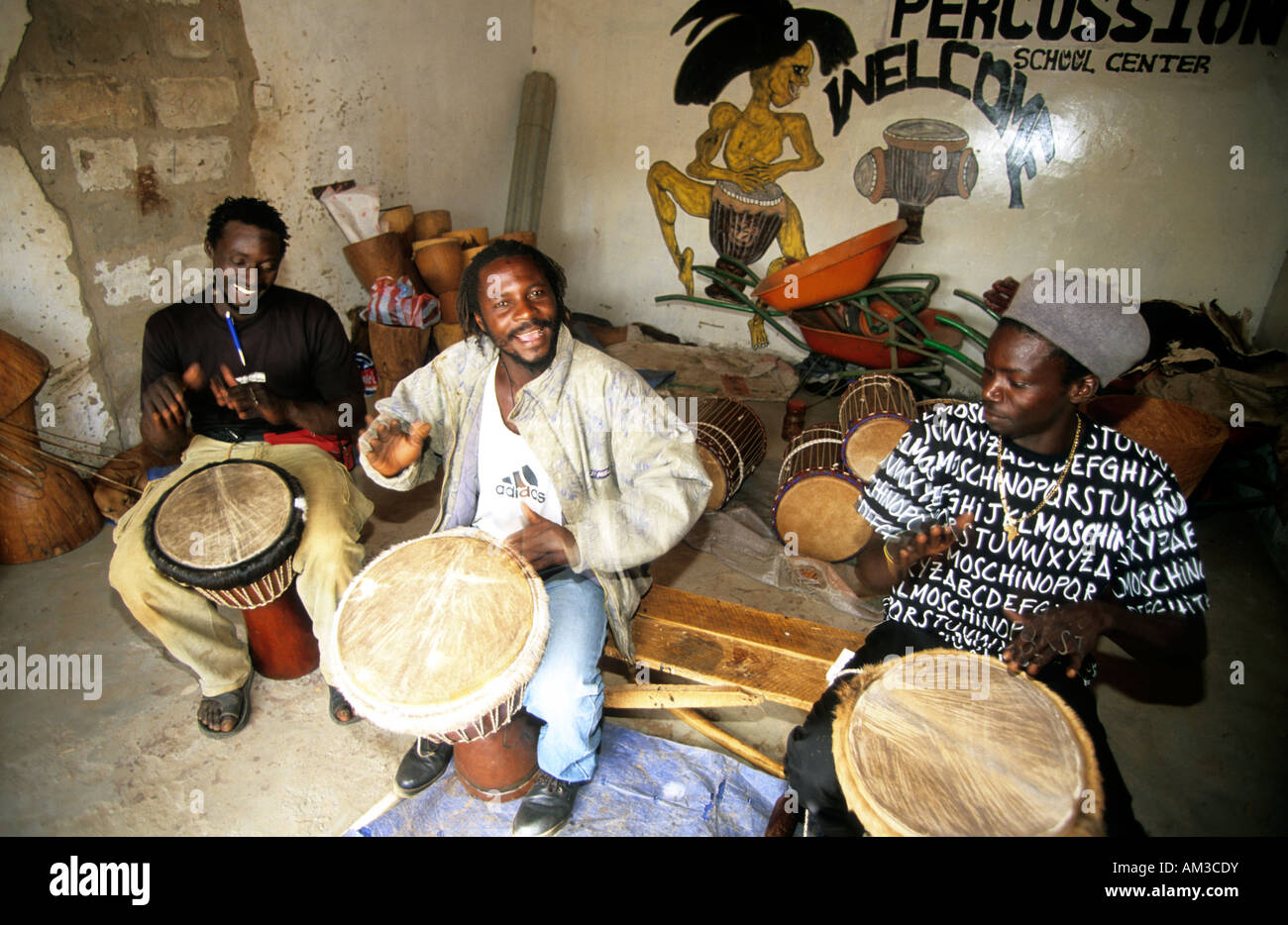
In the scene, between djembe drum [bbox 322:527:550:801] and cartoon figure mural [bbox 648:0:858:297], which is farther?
cartoon figure mural [bbox 648:0:858:297]

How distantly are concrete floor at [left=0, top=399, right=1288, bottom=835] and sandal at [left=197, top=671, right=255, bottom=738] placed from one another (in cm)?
4

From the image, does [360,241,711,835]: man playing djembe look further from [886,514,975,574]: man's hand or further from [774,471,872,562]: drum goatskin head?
[774,471,872,562]: drum goatskin head

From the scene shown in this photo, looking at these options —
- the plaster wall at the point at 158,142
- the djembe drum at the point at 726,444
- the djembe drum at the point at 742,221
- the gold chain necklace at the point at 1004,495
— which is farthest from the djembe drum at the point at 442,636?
the djembe drum at the point at 742,221

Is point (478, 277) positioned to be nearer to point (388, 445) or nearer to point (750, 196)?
point (388, 445)

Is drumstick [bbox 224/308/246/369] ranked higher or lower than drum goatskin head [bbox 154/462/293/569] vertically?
higher

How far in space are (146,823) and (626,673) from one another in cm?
165

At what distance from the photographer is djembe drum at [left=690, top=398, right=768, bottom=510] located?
373 cm

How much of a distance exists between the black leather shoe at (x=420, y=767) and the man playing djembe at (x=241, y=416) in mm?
382

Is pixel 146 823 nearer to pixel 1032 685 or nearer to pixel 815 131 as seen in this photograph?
pixel 1032 685

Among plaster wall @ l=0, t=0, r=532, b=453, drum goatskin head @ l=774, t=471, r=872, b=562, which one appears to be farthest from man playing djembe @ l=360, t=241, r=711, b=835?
plaster wall @ l=0, t=0, r=532, b=453

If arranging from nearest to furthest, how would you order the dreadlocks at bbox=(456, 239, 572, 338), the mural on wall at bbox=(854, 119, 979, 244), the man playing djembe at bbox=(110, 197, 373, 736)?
the dreadlocks at bbox=(456, 239, 572, 338)
the man playing djembe at bbox=(110, 197, 373, 736)
the mural on wall at bbox=(854, 119, 979, 244)

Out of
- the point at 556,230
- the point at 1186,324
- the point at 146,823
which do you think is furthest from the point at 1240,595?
the point at 556,230

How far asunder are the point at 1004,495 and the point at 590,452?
3.91ft

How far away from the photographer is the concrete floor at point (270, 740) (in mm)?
2283
